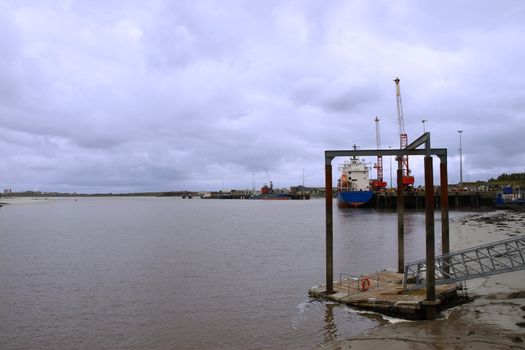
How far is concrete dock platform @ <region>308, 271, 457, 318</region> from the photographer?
14703 mm

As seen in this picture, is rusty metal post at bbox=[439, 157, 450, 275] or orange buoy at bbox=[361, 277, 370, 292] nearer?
rusty metal post at bbox=[439, 157, 450, 275]

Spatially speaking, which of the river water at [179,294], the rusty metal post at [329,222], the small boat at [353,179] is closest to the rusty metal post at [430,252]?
the river water at [179,294]

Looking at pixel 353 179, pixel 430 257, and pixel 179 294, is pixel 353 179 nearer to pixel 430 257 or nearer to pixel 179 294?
pixel 179 294

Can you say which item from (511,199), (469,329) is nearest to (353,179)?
(511,199)

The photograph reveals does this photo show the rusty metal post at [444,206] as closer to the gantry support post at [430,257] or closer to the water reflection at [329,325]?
Answer: the gantry support post at [430,257]

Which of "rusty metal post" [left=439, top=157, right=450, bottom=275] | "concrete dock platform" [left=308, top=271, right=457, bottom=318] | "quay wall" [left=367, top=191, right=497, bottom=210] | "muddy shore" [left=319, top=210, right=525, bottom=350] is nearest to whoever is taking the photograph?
"muddy shore" [left=319, top=210, right=525, bottom=350]

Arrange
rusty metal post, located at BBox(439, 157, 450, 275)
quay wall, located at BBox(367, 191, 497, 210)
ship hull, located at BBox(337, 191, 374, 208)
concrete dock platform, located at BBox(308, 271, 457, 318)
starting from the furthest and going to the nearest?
ship hull, located at BBox(337, 191, 374, 208), quay wall, located at BBox(367, 191, 497, 210), rusty metal post, located at BBox(439, 157, 450, 275), concrete dock platform, located at BBox(308, 271, 457, 318)

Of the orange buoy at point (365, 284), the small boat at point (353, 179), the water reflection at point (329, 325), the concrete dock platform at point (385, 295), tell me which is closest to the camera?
the water reflection at point (329, 325)

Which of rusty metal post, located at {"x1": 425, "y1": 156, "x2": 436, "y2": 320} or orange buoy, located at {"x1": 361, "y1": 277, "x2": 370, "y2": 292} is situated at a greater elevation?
rusty metal post, located at {"x1": 425, "y1": 156, "x2": 436, "y2": 320}

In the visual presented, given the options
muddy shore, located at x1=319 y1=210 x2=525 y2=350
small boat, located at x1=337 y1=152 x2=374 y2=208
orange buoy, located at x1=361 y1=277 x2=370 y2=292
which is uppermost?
small boat, located at x1=337 y1=152 x2=374 y2=208

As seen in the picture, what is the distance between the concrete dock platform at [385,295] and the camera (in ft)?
48.2

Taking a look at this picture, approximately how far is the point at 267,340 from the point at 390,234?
1333 inches

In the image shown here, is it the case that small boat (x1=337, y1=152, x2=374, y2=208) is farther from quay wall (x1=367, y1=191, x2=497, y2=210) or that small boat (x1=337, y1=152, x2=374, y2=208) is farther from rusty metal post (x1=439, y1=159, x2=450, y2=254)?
rusty metal post (x1=439, y1=159, x2=450, y2=254)

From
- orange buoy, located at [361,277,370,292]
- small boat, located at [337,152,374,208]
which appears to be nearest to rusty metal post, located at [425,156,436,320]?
orange buoy, located at [361,277,370,292]
